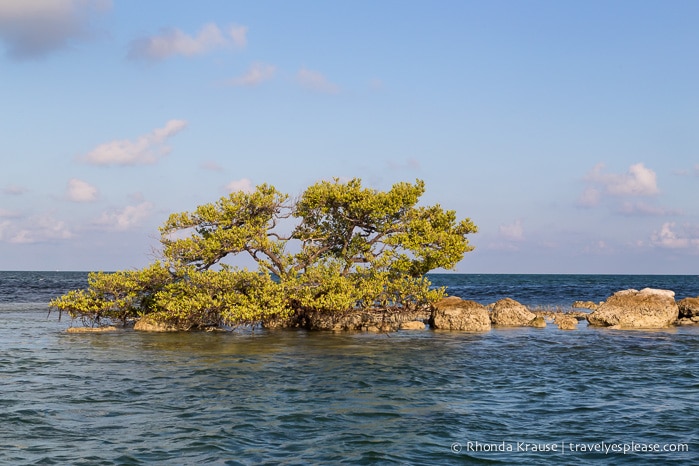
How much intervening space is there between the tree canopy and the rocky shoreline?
87cm

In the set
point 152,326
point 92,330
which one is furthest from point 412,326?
point 92,330

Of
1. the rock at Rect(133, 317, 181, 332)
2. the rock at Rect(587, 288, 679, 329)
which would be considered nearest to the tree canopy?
the rock at Rect(133, 317, 181, 332)

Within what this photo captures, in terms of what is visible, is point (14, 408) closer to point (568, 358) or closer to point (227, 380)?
point (227, 380)

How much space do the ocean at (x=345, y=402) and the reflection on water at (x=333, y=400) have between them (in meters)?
0.06

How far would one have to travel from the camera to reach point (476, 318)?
125 feet

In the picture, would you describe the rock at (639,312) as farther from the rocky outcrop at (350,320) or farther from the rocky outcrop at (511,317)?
the rocky outcrop at (350,320)

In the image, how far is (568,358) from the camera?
89.0 feet

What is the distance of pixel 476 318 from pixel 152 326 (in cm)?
1835

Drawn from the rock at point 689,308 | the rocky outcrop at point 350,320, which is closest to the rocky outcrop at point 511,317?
the rocky outcrop at point 350,320

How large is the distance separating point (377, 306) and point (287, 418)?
21668 millimetres

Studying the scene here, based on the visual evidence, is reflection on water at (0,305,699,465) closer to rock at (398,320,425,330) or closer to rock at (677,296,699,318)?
rock at (398,320,425,330)

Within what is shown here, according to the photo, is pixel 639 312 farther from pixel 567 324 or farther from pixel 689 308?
pixel 689 308

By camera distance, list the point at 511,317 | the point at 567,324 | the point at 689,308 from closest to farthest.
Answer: the point at 567,324, the point at 511,317, the point at 689,308

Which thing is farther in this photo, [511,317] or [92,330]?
[511,317]
